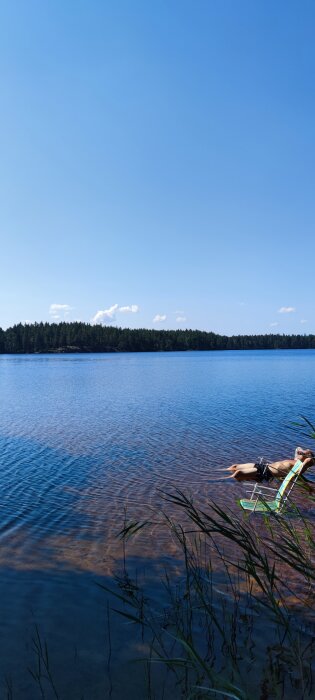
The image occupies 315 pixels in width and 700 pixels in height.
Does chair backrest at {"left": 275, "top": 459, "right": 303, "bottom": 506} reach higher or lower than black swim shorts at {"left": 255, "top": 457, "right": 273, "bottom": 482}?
higher

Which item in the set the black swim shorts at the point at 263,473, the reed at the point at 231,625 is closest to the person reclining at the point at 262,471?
the black swim shorts at the point at 263,473

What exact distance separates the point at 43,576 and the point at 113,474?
667 centimetres

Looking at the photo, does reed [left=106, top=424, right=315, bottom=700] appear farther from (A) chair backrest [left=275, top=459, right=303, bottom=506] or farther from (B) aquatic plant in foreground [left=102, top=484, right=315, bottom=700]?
(A) chair backrest [left=275, top=459, right=303, bottom=506]

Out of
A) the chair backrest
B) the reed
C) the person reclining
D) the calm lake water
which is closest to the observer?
the reed

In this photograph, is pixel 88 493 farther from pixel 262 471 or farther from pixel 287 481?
pixel 287 481

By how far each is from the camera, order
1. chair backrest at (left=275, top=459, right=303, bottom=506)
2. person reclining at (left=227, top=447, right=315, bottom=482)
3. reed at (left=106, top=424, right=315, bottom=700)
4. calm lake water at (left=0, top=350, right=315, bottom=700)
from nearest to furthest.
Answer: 1. reed at (left=106, top=424, right=315, bottom=700)
2. calm lake water at (left=0, top=350, right=315, bottom=700)
3. chair backrest at (left=275, top=459, right=303, bottom=506)
4. person reclining at (left=227, top=447, right=315, bottom=482)

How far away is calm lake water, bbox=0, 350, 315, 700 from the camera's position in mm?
5387

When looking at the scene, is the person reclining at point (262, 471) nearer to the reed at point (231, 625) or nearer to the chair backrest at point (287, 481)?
the chair backrest at point (287, 481)

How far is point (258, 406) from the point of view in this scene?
97.4 feet

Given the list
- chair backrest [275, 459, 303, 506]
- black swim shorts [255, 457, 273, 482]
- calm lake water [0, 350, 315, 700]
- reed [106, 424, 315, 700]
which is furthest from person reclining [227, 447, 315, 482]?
reed [106, 424, 315, 700]

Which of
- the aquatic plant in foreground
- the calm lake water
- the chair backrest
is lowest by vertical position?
the calm lake water

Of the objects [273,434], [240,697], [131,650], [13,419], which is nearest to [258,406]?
[273,434]

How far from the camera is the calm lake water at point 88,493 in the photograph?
5387 millimetres

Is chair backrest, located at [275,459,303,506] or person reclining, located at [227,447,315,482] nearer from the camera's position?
chair backrest, located at [275,459,303,506]
